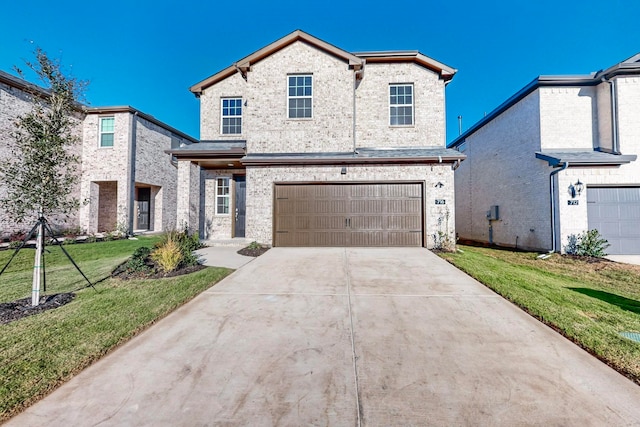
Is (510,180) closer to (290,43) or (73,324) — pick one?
(290,43)

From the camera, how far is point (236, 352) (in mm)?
2891

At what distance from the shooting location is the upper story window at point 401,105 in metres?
10.8

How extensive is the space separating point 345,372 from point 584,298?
203 inches

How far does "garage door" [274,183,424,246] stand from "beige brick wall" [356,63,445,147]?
234cm

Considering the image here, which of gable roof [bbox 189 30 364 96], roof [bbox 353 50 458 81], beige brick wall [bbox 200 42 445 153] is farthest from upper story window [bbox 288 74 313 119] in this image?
roof [bbox 353 50 458 81]

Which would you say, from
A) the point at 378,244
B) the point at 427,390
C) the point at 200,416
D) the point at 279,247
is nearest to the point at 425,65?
the point at 378,244

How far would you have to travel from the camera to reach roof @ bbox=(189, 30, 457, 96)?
9.92 m

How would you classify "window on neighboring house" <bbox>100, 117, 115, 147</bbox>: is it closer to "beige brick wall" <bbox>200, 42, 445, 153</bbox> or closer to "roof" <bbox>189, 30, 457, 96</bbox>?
"roof" <bbox>189, 30, 457, 96</bbox>

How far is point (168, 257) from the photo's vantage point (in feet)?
20.6

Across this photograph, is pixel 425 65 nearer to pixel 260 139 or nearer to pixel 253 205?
pixel 260 139

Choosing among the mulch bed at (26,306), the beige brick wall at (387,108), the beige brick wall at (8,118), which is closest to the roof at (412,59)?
the beige brick wall at (387,108)

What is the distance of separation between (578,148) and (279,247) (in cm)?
1203

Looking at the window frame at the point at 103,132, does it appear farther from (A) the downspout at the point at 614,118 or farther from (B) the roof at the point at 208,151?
(A) the downspout at the point at 614,118

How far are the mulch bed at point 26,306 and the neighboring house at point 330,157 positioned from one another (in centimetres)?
561
